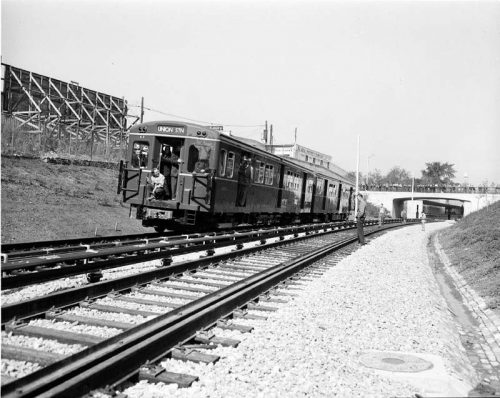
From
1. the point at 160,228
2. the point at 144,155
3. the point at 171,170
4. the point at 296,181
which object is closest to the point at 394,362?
the point at 171,170

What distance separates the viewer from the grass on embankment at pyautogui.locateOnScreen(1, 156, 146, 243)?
51.3ft

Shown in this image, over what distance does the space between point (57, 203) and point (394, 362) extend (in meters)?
16.6

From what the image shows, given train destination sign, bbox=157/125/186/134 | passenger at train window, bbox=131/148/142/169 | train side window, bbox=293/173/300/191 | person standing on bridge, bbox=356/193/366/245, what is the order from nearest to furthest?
train destination sign, bbox=157/125/186/134, passenger at train window, bbox=131/148/142/169, person standing on bridge, bbox=356/193/366/245, train side window, bbox=293/173/300/191

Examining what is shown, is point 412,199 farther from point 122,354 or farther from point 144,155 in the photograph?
point 122,354

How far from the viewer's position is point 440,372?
468 cm

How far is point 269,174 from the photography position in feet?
63.5

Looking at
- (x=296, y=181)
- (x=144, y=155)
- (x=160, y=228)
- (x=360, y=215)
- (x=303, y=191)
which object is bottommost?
(x=160, y=228)

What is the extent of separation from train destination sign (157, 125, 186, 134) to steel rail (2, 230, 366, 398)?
28.6 feet

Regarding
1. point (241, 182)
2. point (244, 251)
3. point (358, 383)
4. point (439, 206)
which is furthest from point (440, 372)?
point (439, 206)

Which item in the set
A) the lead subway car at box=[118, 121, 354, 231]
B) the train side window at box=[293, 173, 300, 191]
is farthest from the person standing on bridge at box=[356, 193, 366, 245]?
the train side window at box=[293, 173, 300, 191]

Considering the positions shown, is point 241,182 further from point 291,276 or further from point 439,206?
point 439,206

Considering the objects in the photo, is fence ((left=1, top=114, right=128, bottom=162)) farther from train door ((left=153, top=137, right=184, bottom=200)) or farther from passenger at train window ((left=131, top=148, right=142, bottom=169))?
train door ((left=153, top=137, right=184, bottom=200))

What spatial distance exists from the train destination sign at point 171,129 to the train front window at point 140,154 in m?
0.60

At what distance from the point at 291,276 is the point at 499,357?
414 centimetres
